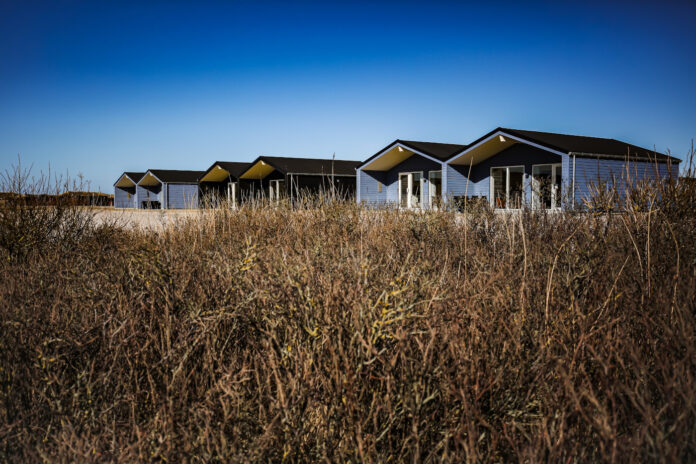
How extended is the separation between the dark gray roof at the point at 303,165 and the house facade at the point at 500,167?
3.34m

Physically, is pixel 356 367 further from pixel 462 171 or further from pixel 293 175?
pixel 293 175

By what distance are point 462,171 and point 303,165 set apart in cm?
1089

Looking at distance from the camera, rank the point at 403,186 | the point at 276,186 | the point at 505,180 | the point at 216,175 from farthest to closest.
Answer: the point at 216,175 < the point at 276,186 < the point at 403,186 < the point at 505,180

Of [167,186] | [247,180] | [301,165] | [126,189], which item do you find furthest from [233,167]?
[126,189]

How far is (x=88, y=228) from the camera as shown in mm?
9086

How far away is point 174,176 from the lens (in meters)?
40.7

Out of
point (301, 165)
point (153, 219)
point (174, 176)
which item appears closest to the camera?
point (153, 219)

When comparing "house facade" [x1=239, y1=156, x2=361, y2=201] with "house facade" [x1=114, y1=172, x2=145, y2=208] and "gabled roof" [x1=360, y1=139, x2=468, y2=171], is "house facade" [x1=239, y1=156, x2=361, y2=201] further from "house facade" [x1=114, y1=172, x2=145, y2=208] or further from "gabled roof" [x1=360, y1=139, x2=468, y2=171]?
"house facade" [x1=114, y1=172, x2=145, y2=208]

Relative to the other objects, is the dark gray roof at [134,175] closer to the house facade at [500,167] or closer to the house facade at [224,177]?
the house facade at [224,177]

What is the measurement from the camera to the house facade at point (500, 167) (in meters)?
19.8

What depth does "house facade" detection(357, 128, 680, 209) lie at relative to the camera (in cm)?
1984

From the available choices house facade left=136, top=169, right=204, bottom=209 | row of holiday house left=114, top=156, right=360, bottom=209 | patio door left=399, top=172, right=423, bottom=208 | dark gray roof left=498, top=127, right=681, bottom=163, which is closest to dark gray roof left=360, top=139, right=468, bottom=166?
patio door left=399, top=172, right=423, bottom=208

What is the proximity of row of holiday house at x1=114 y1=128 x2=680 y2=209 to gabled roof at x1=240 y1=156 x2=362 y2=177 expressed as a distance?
2.4 inches

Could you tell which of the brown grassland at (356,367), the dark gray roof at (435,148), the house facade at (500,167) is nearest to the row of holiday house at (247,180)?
the house facade at (500,167)
